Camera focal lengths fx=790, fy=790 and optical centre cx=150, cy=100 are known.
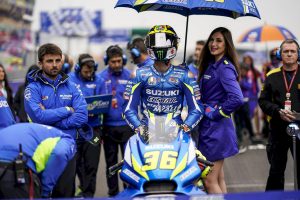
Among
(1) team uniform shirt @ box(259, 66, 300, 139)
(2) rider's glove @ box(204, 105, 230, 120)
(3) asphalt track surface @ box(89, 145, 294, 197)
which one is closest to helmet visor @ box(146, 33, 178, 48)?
(2) rider's glove @ box(204, 105, 230, 120)

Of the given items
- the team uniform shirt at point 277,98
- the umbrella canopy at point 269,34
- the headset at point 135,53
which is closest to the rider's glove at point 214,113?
the team uniform shirt at point 277,98

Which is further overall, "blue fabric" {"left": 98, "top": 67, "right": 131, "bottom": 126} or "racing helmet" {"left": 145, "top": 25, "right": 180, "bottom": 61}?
"blue fabric" {"left": 98, "top": 67, "right": 131, "bottom": 126}

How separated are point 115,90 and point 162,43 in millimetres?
3285

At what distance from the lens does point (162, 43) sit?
27.8 feet

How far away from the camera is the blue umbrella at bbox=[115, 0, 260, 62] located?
29.2ft

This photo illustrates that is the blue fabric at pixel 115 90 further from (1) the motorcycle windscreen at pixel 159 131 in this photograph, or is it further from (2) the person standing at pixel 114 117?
(1) the motorcycle windscreen at pixel 159 131

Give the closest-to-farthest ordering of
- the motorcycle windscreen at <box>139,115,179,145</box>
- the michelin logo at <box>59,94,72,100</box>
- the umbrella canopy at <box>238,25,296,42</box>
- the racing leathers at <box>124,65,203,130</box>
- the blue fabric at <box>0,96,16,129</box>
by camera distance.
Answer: the motorcycle windscreen at <box>139,115,179,145</box>
the racing leathers at <box>124,65,203,130</box>
the blue fabric at <box>0,96,16,129</box>
the michelin logo at <box>59,94,72,100</box>
the umbrella canopy at <box>238,25,296,42</box>

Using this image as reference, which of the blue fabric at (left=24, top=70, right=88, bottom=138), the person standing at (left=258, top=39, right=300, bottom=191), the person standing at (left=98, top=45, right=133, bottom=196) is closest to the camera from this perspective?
the blue fabric at (left=24, top=70, right=88, bottom=138)

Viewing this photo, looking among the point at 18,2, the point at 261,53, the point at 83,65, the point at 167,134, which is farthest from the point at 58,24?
the point at 167,134

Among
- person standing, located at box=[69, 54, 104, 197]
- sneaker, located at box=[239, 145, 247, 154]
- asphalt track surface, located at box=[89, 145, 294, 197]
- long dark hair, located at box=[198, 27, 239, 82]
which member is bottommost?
sneaker, located at box=[239, 145, 247, 154]

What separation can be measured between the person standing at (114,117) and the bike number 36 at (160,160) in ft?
14.2

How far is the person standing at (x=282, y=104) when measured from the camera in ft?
31.1

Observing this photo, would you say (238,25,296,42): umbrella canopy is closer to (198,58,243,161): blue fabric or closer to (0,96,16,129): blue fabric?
(198,58,243,161): blue fabric

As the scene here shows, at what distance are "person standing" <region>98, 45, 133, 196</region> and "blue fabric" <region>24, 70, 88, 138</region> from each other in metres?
2.33
